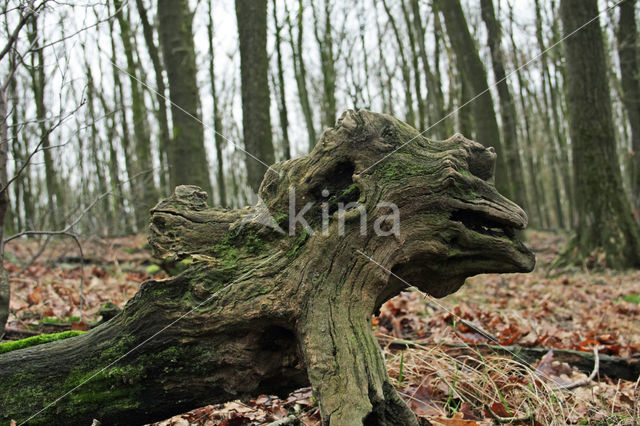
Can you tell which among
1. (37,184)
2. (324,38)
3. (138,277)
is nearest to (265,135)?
(138,277)

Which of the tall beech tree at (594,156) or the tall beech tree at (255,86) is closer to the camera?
the tall beech tree at (255,86)

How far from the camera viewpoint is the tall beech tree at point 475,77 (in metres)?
10.5

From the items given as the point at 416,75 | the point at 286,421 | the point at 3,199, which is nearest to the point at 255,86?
the point at 3,199

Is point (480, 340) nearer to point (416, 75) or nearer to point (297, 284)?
point (297, 284)

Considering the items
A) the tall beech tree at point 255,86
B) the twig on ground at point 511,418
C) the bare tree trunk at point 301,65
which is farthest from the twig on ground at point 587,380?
the bare tree trunk at point 301,65

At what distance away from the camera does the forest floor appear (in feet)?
8.56

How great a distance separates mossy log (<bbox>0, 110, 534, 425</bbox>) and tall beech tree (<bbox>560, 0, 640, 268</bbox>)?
632 cm

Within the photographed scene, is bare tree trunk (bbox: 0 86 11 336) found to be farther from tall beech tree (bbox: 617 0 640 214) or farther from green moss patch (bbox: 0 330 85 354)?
tall beech tree (bbox: 617 0 640 214)

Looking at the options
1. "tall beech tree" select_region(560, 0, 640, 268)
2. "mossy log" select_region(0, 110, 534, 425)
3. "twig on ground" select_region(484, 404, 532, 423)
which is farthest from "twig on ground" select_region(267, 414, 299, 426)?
"tall beech tree" select_region(560, 0, 640, 268)

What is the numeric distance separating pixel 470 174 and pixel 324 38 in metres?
18.9

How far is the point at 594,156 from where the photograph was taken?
25.6 feet

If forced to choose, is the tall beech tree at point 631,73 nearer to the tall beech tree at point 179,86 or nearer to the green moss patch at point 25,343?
the tall beech tree at point 179,86

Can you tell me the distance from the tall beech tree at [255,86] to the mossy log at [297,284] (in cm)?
434

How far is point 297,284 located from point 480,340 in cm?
228
